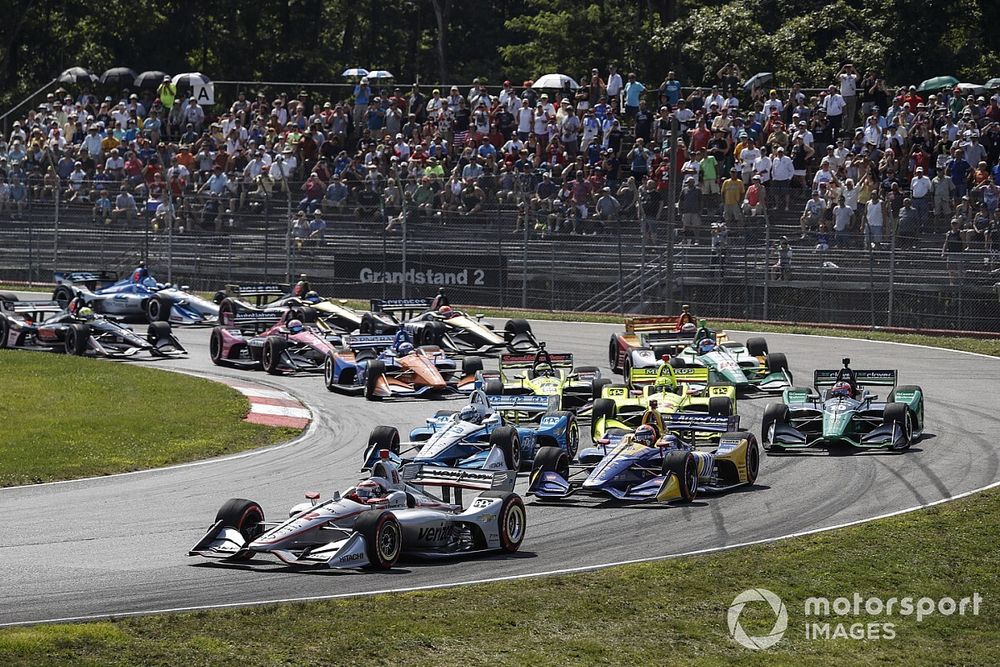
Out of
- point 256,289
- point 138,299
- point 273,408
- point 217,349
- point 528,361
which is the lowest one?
point 273,408

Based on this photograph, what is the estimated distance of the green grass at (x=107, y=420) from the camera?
697 inches

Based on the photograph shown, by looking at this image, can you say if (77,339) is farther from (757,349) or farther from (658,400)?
(658,400)

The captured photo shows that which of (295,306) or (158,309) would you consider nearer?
(295,306)

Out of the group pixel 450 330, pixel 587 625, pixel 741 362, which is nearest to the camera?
pixel 587 625

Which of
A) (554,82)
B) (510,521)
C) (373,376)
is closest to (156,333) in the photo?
(373,376)

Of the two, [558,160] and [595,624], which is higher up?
[558,160]

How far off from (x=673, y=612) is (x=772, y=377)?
12.8m

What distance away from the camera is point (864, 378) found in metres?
20.1

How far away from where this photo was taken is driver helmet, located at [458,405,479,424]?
709 inches

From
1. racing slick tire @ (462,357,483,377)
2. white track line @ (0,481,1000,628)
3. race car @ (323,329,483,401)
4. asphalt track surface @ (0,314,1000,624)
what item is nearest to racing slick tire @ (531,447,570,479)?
asphalt track surface @ (0,314,1000,624)

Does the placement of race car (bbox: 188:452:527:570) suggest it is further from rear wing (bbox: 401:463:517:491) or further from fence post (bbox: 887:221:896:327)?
fence post (bbox: 887:221:896:327)

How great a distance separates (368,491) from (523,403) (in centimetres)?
640

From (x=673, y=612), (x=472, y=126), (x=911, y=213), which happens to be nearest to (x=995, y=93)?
(x=911, y=213)

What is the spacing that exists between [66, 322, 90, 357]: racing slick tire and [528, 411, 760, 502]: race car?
13.0 meters
